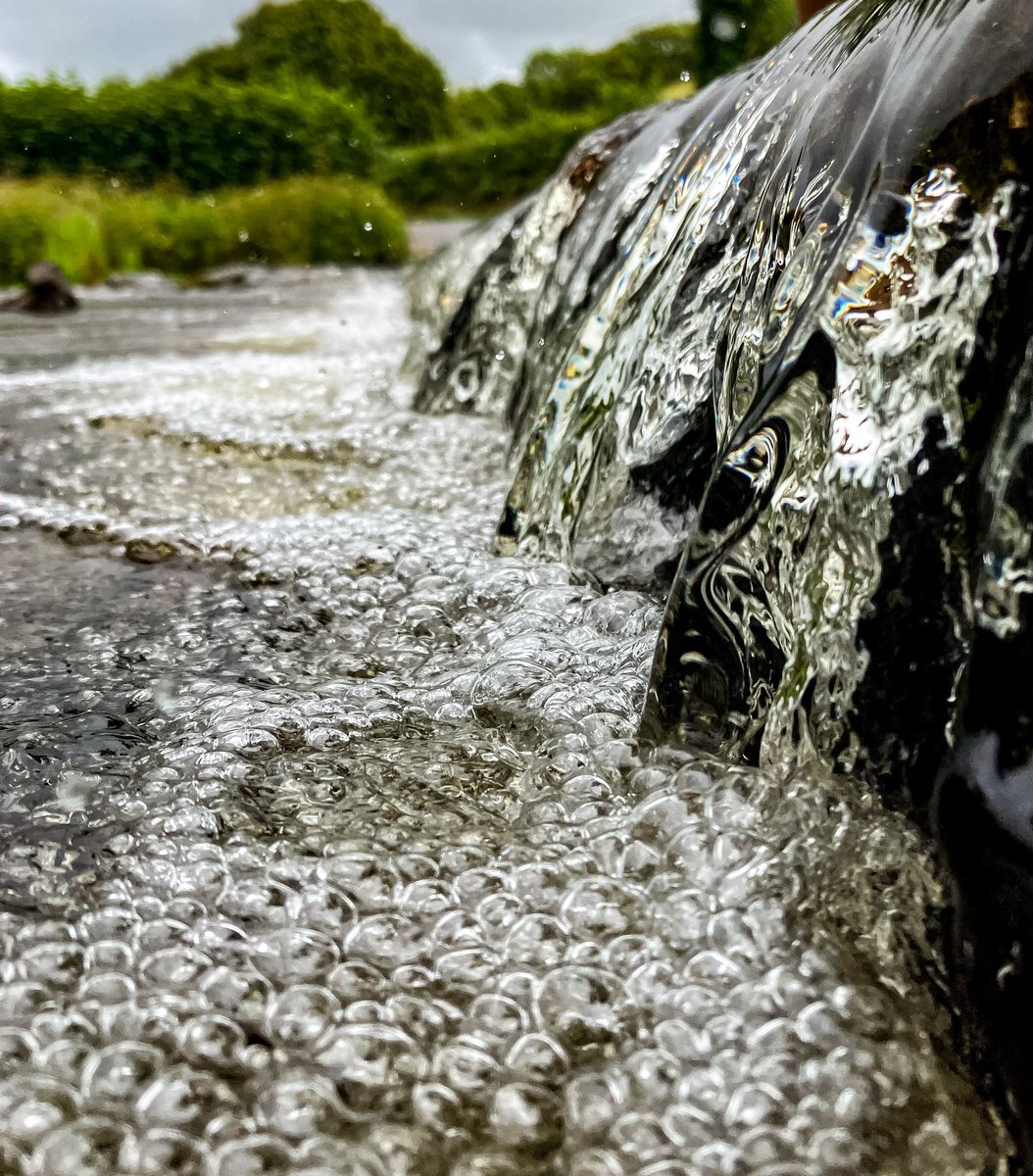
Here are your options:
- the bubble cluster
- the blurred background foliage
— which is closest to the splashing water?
the bubble cluster

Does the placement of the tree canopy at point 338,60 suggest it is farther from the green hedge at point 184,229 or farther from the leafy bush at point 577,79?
the green hedge at point 184,229

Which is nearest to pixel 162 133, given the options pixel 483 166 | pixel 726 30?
pixel 483 166

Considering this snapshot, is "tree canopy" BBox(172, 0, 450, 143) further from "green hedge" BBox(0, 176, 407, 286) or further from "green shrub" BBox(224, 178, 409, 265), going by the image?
"green shrub" BBox(224, 178, 409, 265)

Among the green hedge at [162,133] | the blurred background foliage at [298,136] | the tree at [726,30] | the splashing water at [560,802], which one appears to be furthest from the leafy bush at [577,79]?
the splashing water at [560,802]

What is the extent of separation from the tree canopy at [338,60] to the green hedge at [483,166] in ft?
9.75

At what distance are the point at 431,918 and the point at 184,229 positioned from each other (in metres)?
8.30

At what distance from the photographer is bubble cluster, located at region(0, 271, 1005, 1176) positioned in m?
0.44

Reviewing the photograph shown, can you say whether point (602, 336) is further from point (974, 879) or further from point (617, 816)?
point (974, 879)

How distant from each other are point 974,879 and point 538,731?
1.18 feet

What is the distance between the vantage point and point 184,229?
761 centimetres

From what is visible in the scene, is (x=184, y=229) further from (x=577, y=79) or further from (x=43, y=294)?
(x=577, y=79)

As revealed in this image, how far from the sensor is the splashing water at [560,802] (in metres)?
0.45

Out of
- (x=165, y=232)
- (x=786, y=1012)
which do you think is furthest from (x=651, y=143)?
(x=165, y=232)

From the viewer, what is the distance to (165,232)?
7.54 meters
